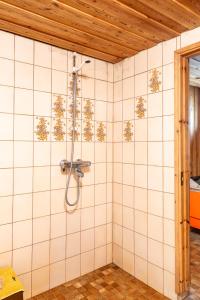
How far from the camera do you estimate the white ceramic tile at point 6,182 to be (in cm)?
171

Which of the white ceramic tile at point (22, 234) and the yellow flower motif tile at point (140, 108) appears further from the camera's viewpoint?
the yellow flower motif tile at point (140, 108)

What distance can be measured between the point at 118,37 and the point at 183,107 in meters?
0.75

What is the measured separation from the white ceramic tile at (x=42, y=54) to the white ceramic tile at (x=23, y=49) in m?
0.04

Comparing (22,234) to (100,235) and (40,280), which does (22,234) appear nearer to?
(40,280)

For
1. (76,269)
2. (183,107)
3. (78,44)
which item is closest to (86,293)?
(76,269)

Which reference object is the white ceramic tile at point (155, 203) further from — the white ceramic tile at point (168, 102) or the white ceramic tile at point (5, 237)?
the white ceramic tile at point (5, 237)

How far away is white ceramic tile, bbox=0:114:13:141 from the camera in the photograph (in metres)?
1.72

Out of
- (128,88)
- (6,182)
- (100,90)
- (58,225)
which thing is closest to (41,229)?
(58,225)

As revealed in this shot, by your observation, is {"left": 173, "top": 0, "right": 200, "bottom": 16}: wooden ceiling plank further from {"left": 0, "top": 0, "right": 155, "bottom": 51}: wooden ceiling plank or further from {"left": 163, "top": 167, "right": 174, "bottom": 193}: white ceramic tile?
{"left": 163, "top": 167, "right": 174, "bottom": 193}: white ceramic tile

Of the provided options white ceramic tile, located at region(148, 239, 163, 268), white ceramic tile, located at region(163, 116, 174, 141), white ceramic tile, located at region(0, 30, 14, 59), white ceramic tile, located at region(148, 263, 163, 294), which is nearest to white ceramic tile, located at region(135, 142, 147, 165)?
white ceramic tile, located at region(163, 116, 174, 141)

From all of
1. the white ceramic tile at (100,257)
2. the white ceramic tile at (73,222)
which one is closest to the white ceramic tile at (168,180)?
the white ceramic tile at (73,222)

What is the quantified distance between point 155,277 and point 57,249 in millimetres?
869

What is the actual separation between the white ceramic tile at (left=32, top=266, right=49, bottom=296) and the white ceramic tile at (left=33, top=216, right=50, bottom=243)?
0.25 meters

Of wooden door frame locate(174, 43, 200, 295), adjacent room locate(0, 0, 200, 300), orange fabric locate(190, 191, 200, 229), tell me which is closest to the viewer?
adjacent room locate(0, 0, 200, 300)
